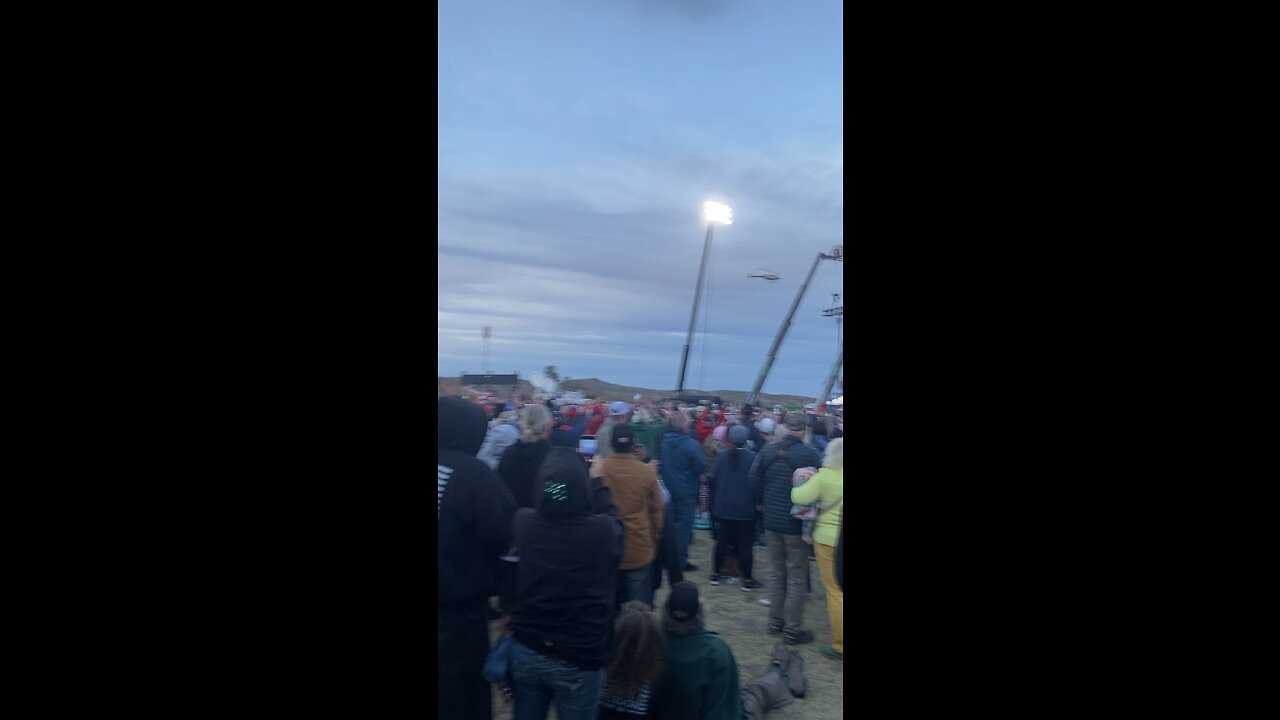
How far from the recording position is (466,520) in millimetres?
2139

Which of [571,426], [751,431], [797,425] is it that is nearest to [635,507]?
[797,425]

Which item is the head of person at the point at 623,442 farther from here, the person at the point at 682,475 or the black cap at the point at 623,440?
the person at the point at 682,475

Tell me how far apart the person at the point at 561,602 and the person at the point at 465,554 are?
0.10m

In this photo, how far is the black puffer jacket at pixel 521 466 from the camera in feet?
9.40

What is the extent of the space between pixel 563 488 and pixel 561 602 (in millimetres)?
349

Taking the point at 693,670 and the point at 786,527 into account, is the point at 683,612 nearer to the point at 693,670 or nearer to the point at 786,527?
the point at 693,670

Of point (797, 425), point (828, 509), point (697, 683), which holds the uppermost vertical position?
point (797, 425)

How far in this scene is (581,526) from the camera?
2.17 m

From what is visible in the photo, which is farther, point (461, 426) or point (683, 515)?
point (683, 515)

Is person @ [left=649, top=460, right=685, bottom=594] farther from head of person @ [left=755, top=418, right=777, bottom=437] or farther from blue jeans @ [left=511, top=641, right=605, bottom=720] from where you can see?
head of person @ [left=755, top=418, right=777, bottom=437]
